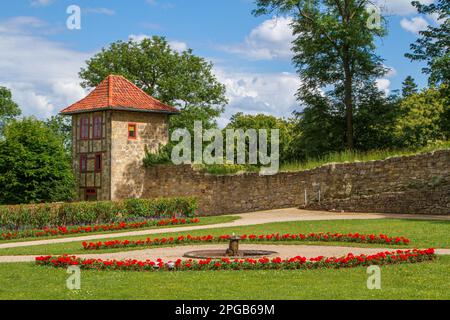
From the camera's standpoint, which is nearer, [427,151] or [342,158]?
[427,151]

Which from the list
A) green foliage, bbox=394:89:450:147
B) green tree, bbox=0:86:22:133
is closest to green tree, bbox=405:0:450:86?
green foliage, bbox=394:89:450:147

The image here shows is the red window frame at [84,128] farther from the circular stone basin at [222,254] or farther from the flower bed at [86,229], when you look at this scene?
the circular stone basin at [222,254]

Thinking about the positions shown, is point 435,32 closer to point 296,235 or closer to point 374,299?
point 296,235

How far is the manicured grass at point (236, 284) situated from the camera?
1020 centimetres

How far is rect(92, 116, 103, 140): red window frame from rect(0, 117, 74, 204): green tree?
3.69 metres

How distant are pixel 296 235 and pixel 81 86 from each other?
34.5 m

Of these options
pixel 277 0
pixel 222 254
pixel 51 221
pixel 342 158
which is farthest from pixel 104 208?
pixel 277 0

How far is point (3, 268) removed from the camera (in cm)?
1409

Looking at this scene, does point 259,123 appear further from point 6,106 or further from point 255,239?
point 255,239

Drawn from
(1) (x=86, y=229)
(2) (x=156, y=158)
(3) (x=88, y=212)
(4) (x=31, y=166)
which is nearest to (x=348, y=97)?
(2) (x=156, y=158)

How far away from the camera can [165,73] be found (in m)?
48.2

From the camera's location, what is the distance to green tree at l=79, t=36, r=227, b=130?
47.2 meters

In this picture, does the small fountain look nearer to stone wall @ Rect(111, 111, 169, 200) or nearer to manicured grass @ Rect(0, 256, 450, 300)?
manicured grass @ Rect(0, 256, 450, 300)

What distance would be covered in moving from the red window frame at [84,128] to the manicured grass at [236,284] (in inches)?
979
